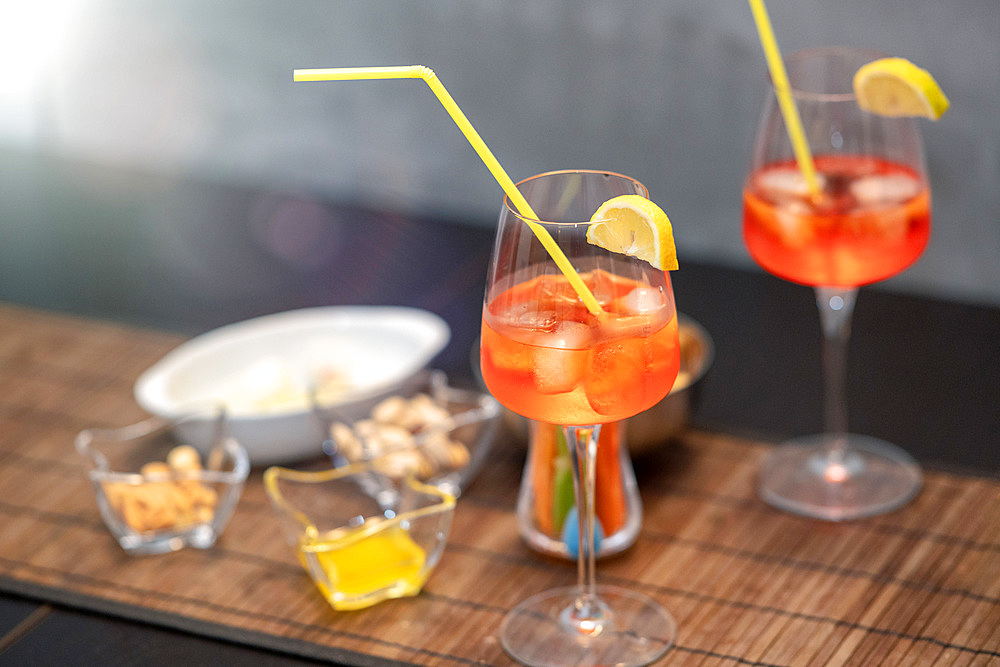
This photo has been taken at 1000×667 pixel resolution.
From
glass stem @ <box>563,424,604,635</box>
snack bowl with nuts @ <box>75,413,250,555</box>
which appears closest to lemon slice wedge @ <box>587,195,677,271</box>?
glass stem @ <box>563,424,604,635</box>

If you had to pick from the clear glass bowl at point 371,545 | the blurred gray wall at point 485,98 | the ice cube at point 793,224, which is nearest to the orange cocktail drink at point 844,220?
the ice cube at point 793,224

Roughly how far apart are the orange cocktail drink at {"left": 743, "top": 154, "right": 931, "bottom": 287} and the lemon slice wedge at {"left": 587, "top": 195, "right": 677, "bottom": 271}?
0.37 m

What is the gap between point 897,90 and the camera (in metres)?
1.30

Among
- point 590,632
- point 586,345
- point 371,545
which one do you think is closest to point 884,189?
point 586,345

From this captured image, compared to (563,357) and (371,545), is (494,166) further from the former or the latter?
(371,545)

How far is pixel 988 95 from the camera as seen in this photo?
1902 mm

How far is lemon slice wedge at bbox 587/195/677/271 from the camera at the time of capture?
3.39 ft

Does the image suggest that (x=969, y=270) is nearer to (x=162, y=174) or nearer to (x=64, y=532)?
(x=64, y=532)

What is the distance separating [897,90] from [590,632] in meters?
0.68

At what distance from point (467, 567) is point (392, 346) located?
494 millimetres

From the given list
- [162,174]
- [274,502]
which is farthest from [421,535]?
[162,174]

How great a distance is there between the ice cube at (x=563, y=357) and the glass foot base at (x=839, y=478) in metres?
0.48

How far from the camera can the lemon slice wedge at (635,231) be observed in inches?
40.7

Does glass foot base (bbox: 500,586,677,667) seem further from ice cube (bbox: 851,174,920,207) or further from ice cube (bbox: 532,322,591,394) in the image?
ice cube (bbox: 851,174,920,207)
